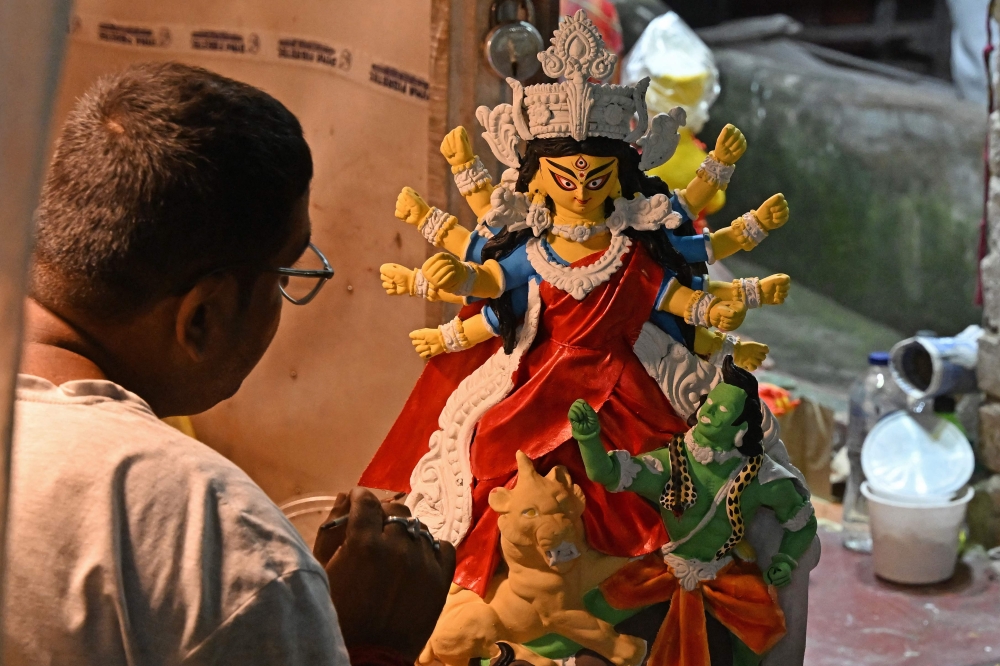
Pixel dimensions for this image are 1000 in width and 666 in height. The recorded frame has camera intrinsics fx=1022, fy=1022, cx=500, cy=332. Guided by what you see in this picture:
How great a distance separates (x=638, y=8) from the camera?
5.43m

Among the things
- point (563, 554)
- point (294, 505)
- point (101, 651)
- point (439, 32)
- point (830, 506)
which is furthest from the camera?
point (830, 506)

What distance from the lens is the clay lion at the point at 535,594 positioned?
1.56m

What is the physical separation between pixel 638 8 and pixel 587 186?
4123 millimetres

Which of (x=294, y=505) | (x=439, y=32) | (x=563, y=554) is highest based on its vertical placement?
(x=439, y=32)

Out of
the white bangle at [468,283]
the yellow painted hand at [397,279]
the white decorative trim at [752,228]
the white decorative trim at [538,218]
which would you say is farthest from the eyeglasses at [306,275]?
the white decorative trim at [752,228]

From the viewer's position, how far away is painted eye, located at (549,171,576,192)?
163cm

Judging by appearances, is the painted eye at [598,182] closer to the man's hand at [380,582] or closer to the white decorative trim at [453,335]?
the white decorative trim at [453,335]

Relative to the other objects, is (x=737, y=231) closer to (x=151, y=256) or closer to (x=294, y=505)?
(x=151, y=256)

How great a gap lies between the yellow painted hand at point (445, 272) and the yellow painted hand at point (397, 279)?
0.27 ft

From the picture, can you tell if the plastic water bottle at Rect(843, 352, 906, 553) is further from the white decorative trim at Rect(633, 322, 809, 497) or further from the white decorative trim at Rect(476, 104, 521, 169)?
the white decorative trim at Rect(476, 104, 521, 169)

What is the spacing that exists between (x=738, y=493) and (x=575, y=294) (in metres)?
0.40

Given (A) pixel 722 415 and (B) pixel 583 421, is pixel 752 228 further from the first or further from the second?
(B) pixel 583 421

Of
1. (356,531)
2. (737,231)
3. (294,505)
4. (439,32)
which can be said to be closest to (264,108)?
(356,531)

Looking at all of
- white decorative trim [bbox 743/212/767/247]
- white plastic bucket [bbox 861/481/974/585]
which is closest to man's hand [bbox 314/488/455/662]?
Result: white decorative trim [bbox 743/212/767/247]
